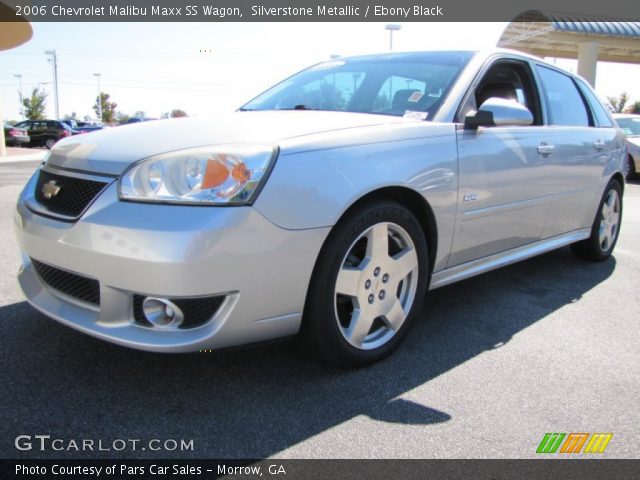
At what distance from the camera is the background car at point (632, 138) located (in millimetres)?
11781

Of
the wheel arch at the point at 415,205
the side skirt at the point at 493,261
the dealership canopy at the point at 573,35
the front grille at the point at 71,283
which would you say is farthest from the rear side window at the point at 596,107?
the dealership canopy at the point at 573,35

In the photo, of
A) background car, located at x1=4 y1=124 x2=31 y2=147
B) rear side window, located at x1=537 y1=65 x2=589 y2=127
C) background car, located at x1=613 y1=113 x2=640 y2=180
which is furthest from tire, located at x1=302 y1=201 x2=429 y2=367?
background car, located at x1=4 y1=124 x2=31 y2=147

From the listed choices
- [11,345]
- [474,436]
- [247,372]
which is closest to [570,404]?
[474,436]

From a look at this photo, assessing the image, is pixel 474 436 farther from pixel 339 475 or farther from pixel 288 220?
pixel 288 220

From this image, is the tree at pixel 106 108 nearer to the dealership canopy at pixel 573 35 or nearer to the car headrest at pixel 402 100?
the dealership canopy at pixel 573 35

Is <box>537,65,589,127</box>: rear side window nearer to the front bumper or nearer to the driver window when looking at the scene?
the driver window

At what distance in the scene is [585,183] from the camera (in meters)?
4.00

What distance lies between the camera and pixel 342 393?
229 centimetres

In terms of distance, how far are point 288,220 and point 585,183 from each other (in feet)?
9.34

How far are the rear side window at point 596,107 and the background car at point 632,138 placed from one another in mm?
7708

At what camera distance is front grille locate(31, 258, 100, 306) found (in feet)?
6.94

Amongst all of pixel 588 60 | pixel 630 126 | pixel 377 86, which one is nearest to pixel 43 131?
pixel 588 60

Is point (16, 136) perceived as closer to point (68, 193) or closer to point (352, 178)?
point (68, 193)

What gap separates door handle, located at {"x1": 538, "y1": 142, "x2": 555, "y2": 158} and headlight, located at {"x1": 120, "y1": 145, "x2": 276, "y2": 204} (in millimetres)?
2022
